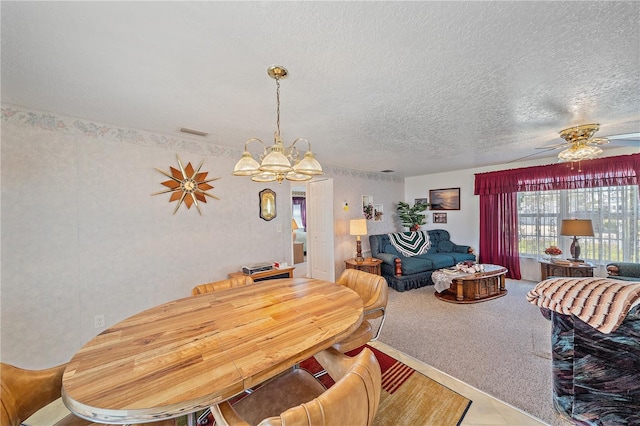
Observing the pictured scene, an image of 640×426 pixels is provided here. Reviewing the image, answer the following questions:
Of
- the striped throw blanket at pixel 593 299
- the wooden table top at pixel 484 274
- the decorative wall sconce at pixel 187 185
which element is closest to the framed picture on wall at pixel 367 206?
the wooden table top at pixel 484 274

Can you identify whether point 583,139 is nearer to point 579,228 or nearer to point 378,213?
point 579,228

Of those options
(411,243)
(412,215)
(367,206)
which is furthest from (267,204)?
(412,215)

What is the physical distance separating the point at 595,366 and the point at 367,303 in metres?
1.38

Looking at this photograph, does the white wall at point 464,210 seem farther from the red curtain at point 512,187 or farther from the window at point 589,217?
the window at point 589,217

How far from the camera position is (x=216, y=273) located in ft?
9.84

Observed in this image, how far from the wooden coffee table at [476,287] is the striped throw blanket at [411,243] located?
3.60 ft

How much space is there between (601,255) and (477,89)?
420 cm

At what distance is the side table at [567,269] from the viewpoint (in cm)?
348

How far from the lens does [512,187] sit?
4566mm

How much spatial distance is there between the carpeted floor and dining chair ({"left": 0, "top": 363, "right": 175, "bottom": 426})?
217cm

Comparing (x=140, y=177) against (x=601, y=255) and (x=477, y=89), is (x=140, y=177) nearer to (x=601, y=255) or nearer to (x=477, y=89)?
(x=477, y=89)

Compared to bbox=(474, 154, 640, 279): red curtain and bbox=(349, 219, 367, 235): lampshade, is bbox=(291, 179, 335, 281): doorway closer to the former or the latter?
bbox=(349, 219, 367, 235): lampshade

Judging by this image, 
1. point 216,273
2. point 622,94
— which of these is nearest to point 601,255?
point 622,94

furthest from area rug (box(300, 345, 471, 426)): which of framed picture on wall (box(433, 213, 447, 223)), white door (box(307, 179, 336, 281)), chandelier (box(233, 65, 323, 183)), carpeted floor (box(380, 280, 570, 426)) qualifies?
framed picture on wall (box(433, 213, 447, 223))
